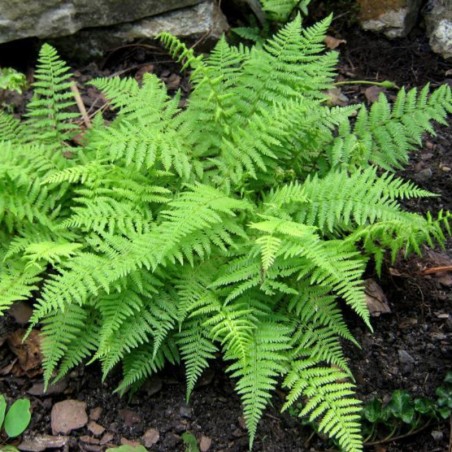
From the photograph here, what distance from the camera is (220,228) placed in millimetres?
3229

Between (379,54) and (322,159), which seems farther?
(379,54)

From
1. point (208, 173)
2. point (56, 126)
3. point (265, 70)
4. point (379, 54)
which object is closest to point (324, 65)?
point (265, 70)

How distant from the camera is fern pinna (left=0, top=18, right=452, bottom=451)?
3041mm

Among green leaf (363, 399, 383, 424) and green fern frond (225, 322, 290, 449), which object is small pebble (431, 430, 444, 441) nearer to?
green leaf (363, 399, 383, 424)

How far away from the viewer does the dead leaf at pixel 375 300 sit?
11.8 ft

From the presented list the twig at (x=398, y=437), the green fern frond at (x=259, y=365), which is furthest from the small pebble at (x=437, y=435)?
the green fern frond at (x=259, y=365)

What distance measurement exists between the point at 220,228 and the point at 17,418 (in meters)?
1.41

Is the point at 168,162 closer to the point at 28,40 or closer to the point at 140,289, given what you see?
the point at 140,289

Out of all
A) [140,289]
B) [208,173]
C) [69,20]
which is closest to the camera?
[140,289]

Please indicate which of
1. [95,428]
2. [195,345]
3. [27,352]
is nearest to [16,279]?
[27,352]

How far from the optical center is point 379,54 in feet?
16.3

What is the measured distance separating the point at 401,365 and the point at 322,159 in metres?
1.27

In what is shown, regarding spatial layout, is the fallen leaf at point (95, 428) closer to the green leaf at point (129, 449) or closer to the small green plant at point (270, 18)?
the green leaf at point (129, 449)

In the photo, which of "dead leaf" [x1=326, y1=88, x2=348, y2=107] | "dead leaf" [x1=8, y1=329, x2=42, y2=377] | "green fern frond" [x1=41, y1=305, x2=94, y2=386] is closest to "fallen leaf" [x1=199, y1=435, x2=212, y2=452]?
"green fern frond" [x1=41, y1=305, x2=94, y2=386]
